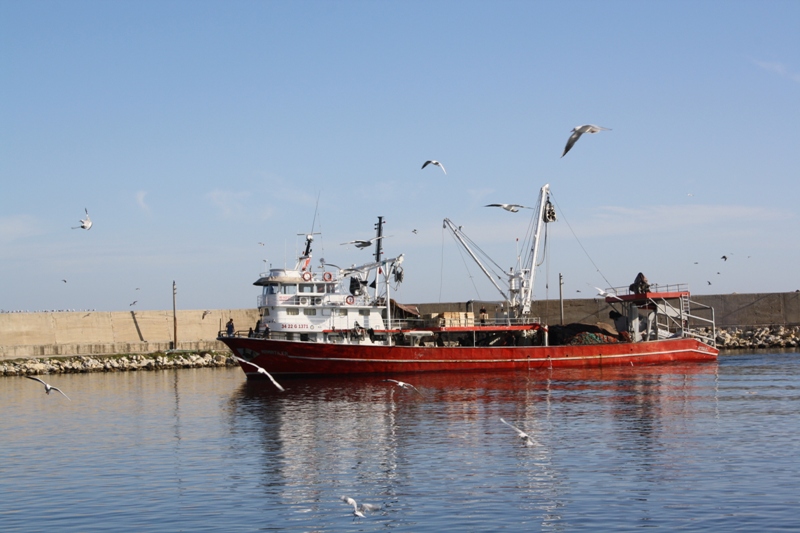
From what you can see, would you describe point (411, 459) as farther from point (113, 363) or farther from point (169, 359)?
point (169, 359)

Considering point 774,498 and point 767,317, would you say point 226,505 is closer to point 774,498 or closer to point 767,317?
point 774,498

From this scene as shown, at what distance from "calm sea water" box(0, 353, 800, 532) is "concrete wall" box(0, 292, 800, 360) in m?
24.3

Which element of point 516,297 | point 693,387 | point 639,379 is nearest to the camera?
point 693,387

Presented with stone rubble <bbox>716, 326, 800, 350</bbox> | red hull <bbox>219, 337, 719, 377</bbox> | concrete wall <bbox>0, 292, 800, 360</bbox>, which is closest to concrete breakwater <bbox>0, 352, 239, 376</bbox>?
concrete wall <bbox>0, 292, 800, 360</bbox>

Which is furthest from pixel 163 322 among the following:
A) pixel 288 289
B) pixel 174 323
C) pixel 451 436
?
pixel 451 436

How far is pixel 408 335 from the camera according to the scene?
174 ft

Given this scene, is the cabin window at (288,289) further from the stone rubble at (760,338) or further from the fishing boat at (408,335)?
the stone rubble at (760,338)

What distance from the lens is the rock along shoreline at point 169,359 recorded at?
58.6m

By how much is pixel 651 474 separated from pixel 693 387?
2181 cm

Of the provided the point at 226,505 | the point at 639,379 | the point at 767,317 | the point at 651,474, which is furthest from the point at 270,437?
the point at 767,317

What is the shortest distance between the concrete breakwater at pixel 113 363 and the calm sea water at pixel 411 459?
17236 millimetres

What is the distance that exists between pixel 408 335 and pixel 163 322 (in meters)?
26.3

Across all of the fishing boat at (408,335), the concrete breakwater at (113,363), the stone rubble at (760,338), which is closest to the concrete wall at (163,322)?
the stone rubble at (760,338)

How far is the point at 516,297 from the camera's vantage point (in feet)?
196
